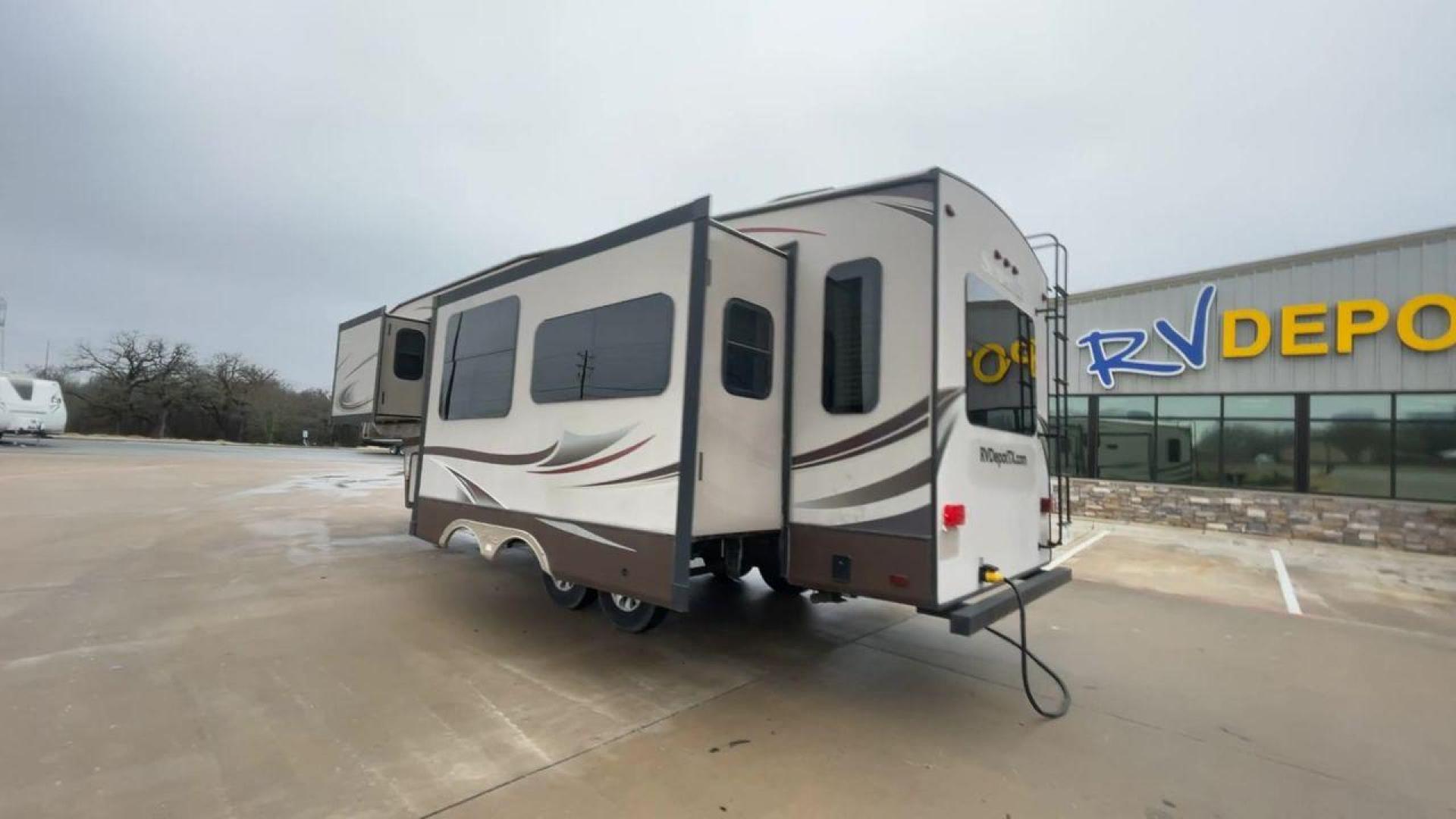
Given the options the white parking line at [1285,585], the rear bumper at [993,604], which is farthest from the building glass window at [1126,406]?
the rear bumper at [993,604]

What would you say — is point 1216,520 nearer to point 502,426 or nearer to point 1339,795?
point 1339,795

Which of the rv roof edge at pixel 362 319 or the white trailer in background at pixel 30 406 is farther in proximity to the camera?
the white trailer in background at pixel 30 406

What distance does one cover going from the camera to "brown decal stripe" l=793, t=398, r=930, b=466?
3631 millimetres

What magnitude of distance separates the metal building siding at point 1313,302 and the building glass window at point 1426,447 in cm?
29

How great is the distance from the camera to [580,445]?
14.7 ft

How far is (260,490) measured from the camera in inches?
563

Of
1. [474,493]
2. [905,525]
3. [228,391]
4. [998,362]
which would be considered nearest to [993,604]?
[905,525]

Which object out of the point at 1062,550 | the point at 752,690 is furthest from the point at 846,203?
the point at 1062,550

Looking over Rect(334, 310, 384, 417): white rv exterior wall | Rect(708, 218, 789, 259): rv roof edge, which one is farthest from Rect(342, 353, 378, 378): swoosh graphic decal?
Rect(708, 218, 789, 259): rv roof edge

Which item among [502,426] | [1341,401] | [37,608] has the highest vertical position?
[1341,401]

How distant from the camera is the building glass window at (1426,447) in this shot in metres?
9.88

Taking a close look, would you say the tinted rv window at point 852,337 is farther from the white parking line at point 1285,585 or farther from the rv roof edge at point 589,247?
the white parking line at point 1285,585

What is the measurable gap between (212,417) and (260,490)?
3962cm

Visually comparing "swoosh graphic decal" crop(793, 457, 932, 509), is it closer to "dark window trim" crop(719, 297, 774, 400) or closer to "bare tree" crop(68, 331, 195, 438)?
"dark window trim" crop(719, 297, 774, 400)
